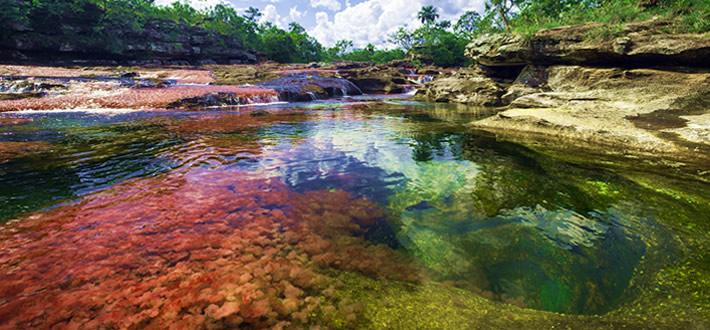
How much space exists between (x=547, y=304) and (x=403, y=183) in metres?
3.66

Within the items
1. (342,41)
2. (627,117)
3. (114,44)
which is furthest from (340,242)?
(342,41)

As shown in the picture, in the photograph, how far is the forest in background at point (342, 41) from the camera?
15.4 m

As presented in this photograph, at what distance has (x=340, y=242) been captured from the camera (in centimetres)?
408

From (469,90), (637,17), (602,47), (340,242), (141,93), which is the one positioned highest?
(637,17)

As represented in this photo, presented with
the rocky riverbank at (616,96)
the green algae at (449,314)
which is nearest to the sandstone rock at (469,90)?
the rocky riverbank at (616,96)

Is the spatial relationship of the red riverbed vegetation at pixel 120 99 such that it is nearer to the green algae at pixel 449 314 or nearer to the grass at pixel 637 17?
the green algae at pixel 449 314

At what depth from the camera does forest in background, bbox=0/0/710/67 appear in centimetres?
1538

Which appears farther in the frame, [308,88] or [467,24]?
[467,24]

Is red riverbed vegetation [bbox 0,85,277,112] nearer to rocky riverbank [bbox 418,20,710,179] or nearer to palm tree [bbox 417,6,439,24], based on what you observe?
rocky riverbank [bbox 418,20,710,179]

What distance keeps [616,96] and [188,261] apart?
16118mm

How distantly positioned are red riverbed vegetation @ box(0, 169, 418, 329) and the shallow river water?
20mm

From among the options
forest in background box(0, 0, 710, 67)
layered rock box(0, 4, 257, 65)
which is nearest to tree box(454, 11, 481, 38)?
forest in background box(0, 0, 710, 67)

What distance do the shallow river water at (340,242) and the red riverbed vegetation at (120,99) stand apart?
1201 centimetres

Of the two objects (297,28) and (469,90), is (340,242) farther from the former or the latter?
(297,28)
